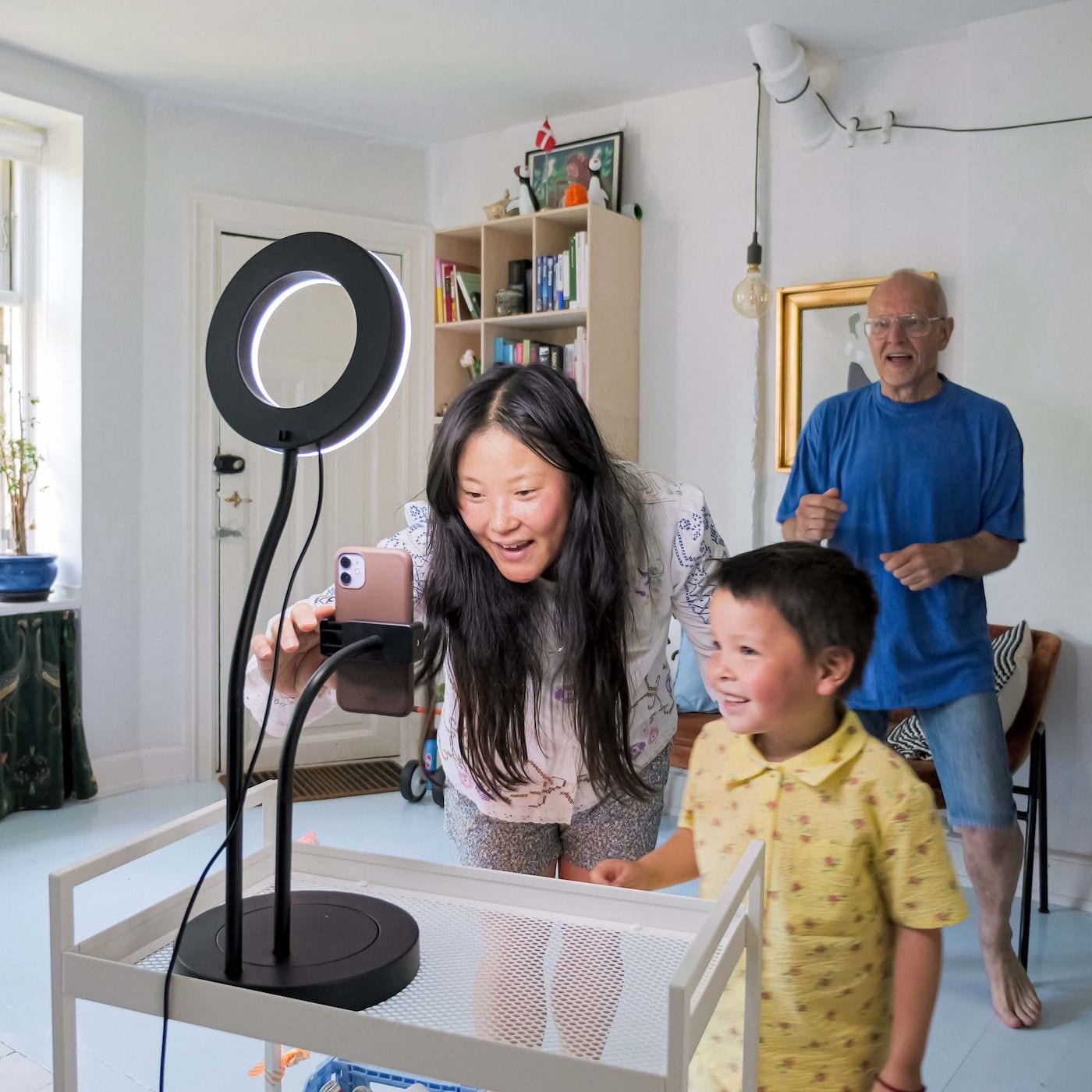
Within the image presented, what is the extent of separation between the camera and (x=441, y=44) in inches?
137

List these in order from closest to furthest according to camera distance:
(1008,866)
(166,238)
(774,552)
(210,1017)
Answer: (210,1017) < (774,552) < (1008,866) < (166,238)

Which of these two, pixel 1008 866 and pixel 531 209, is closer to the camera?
pixel 1008 866

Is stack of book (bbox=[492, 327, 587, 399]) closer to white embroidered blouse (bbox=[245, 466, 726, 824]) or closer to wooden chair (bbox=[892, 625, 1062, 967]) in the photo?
wooden chair (bbox=[892, 625, 1062, 967])

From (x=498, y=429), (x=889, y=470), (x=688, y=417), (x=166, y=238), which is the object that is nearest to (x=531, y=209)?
(x=688, y=417)

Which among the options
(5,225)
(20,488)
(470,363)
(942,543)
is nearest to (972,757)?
(942,543)

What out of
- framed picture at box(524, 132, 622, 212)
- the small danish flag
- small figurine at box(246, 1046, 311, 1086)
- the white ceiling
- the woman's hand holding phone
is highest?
the white ceiling

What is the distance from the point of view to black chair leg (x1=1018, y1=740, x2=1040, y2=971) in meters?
2.56

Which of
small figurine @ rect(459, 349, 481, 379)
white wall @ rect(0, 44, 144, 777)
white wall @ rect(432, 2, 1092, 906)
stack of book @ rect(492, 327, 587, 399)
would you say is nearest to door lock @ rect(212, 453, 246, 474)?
white wall @ rect(0, 44, 144, 777)

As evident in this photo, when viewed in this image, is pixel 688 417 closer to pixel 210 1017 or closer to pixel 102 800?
pixel 102 800

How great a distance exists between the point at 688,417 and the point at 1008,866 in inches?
78.5

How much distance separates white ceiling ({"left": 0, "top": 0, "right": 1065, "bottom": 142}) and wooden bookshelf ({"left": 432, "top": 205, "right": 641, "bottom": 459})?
45 centimetres

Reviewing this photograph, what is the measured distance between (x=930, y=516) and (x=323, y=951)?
180cm

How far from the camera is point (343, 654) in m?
0.87

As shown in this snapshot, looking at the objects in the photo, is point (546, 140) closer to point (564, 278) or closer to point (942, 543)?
point (564, 278)
